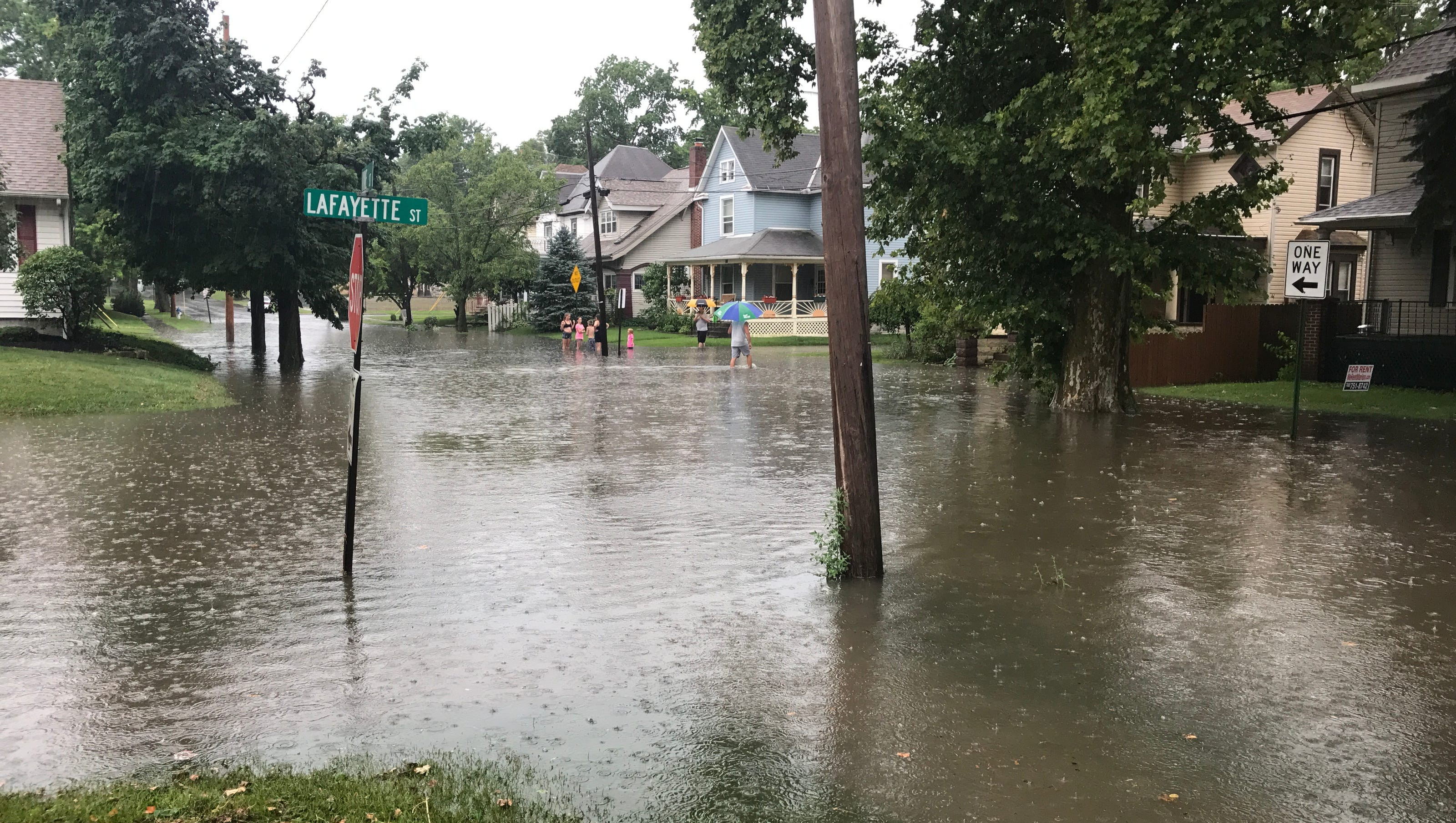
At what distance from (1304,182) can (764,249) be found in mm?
21214

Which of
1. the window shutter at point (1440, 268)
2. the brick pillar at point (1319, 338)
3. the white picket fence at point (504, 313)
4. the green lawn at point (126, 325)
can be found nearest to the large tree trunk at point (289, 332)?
the green lawn at point (126, 325)

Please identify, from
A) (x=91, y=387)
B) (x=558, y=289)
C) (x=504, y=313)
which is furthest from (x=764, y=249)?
(x=91, y=387)

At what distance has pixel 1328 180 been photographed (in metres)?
37.2

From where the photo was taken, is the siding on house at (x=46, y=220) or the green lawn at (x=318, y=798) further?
the siding on house at (x=46, y=220)

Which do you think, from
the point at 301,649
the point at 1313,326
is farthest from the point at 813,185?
the point at 301,649

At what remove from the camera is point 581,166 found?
103 metres

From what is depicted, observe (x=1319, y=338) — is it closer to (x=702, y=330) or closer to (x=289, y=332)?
(x=702, y=330)

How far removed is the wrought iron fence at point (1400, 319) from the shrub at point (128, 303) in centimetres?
4940

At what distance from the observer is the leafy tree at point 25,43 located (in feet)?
183

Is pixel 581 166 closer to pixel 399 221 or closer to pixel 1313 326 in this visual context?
pixel 1313 326

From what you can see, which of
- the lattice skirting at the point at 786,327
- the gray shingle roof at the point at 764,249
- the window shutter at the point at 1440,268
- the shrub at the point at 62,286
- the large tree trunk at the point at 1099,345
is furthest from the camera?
the gray shingle roof at the point at 764,249

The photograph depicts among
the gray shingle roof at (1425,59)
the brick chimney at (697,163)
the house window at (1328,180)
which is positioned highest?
the brick chimney at (697,163)

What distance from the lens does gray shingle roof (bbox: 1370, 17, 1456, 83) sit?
22688 millimetres

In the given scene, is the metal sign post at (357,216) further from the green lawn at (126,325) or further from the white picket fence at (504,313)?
the white picket fence at (504,313)
